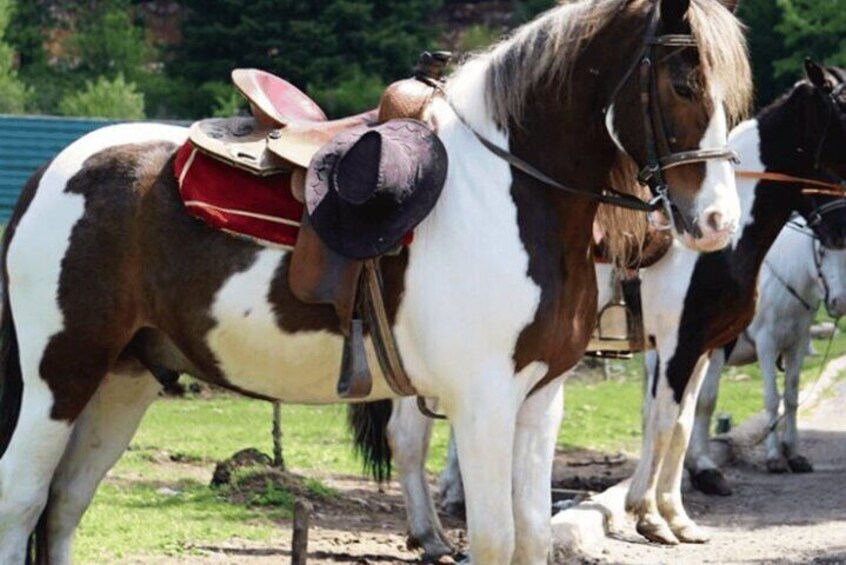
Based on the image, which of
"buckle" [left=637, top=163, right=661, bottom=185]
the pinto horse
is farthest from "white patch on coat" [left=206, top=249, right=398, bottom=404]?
the pinto horse

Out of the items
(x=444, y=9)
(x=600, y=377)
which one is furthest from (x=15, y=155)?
(x=444, y=9)

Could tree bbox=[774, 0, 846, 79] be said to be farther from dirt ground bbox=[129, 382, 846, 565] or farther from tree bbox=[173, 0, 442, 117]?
dirt ground bbox=[129, 382, 846, 565]

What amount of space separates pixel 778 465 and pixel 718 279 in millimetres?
4076

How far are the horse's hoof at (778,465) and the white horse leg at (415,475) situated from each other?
195 inches

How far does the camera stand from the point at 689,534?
9477 mm

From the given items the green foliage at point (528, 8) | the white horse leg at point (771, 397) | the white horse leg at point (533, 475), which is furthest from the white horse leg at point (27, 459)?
the green foliage at point (528, 8)

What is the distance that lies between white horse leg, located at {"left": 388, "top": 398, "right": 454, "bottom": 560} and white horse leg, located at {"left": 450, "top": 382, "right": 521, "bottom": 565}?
2.45 m

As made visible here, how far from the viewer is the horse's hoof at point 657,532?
30.6ft

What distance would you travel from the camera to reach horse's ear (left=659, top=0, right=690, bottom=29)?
5.80m

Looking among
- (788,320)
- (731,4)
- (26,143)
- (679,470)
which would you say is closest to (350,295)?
(731,4)

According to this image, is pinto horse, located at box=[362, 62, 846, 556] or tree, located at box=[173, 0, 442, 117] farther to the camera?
tree, located at box=[173, 0, 442, 117]

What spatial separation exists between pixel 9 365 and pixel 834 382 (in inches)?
508

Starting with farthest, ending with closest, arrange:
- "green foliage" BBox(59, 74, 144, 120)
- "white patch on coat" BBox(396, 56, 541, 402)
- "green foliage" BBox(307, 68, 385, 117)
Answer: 1. "green foliage" BBox(307, 68, 385, 117)
2. "green foliage" BBox(59, 74, 144, 120)
3. "white patch on coat" BBox(396, 56, 541, 402)

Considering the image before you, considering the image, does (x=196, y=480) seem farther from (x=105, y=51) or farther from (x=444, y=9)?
(x=444, y=9)
